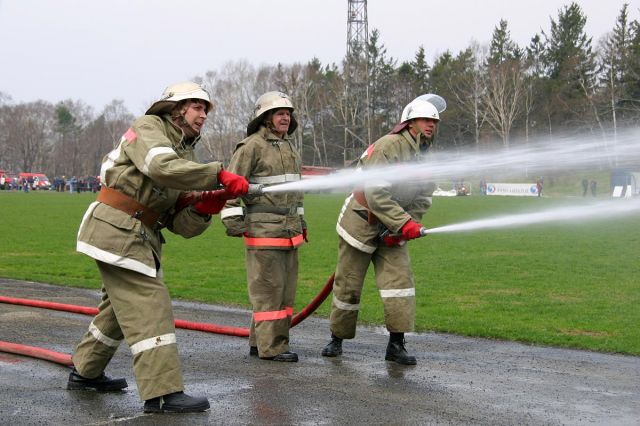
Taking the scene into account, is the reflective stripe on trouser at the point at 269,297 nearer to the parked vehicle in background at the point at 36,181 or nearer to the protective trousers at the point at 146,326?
the protective trousers at the point at 146,326

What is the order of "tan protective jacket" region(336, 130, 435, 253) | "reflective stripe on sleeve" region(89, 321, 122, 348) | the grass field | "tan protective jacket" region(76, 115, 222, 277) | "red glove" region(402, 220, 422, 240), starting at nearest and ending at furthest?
"tan protective jacket" region(76, 115, 222, 277) → "reflective stripe on sleeve" region(89, 321, 122, 348) → "red glove" region(402, 220, 422, 240) → "tan protective jacket" region(336, 130, 435, 253) → the grass field

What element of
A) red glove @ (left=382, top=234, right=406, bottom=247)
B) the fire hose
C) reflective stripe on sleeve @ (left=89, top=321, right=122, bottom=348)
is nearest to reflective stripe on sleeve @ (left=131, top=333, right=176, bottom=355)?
reflective stripe on sleeve @ (left=89, top=321, right=122, bottom=348)

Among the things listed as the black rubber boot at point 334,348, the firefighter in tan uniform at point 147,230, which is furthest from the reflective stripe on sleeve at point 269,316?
the firefighter in tan uniform at point 147,230

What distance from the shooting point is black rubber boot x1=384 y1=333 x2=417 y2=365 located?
24.5 feet

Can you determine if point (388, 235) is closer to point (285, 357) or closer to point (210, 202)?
point (285, 357)

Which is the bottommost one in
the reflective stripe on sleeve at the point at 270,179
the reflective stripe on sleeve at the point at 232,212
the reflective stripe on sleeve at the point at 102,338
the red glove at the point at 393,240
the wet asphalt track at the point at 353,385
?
the wet asphalt track at the point at 353,385

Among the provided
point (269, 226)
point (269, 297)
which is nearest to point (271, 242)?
point (269, 226)

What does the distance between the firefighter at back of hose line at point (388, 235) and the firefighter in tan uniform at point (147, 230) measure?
196 centimetres

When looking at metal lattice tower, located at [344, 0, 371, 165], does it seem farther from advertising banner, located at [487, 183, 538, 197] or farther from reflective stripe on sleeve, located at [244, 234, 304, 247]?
reflective stripe on sleeve, located at [244, 234, 304, 247]

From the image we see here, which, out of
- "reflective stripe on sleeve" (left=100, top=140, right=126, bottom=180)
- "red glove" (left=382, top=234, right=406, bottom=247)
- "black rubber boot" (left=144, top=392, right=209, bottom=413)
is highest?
"reflective stripe on sleeve" (left=100, top=140, right=126, bottom=180)

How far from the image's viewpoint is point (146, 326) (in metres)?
5.60

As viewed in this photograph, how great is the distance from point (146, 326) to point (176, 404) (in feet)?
1.79

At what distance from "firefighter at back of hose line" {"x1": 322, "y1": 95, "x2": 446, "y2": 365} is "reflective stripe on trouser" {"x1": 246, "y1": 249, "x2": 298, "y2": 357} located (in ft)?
1.64

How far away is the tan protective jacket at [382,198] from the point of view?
24.8 ft
